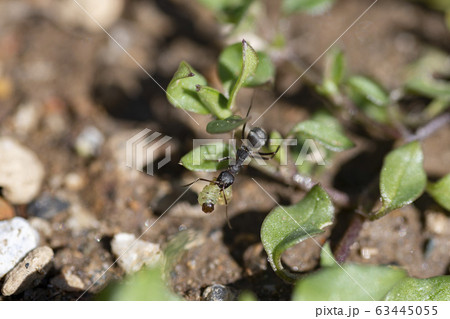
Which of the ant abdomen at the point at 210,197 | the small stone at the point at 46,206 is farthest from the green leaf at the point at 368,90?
the small stone at the point at 46,206

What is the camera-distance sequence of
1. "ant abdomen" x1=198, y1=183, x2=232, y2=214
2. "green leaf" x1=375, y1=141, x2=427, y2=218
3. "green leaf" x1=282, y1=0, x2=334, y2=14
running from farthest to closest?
1. "green leaf" x1=282, y1=0, x2=334, y2=14
2. "ant abdomen" x1=198, y1=183, x2=232, y2=214
3. "green leaf" x1=375, y1=141, x2=427, y2=218

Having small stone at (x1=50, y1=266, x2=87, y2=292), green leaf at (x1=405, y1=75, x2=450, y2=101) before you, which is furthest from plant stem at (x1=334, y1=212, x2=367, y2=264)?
small stone at (x1=50, y1=266, x2=87, y2=292)

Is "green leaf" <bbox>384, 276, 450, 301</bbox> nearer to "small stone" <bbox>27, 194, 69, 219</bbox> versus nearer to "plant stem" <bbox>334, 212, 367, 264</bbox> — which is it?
"plant stem" <bbox>334, 212, 367, 264</bbox>

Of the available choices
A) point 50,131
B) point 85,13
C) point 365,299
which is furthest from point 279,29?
point 365,299

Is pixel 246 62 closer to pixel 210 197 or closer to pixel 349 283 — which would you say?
pixel 210 197

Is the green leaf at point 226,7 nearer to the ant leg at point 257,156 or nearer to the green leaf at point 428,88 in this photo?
the ant leg at point 257,156

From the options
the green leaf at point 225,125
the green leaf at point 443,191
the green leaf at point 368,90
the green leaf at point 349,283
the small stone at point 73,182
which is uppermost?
the green leaf at point 368,90
